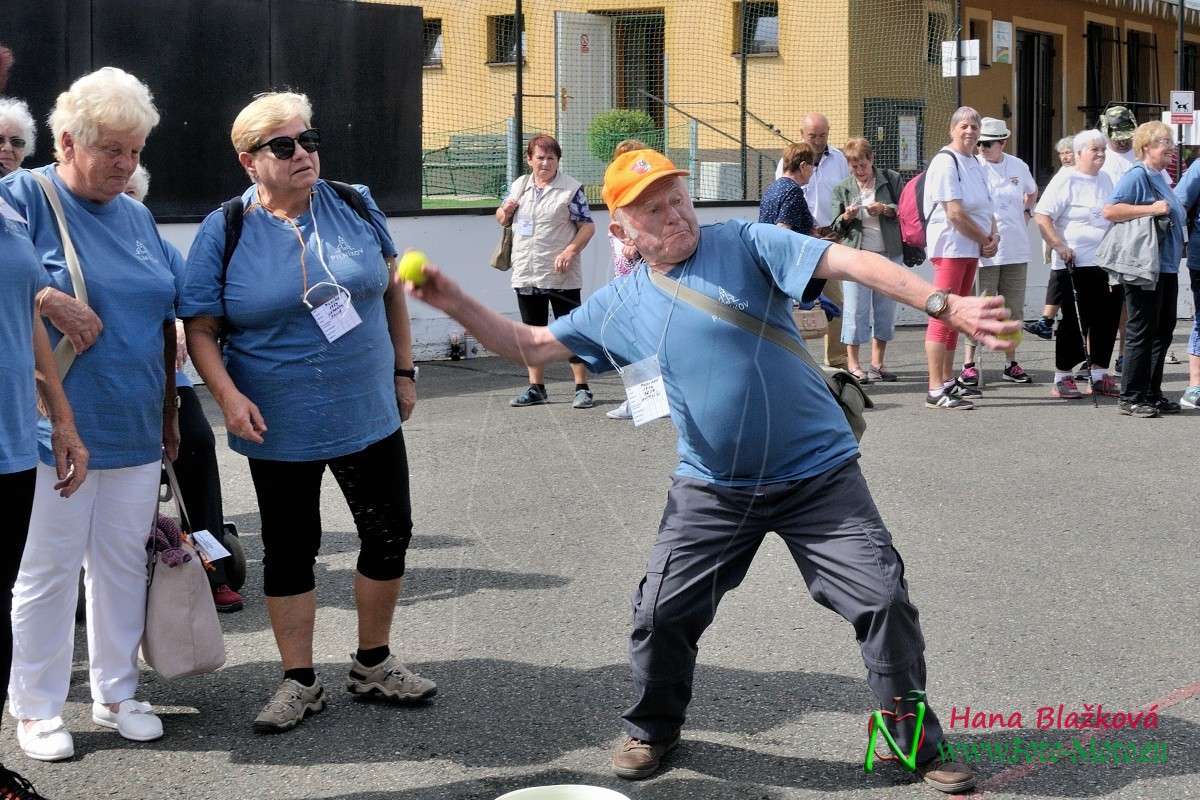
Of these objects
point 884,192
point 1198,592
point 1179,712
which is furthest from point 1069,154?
point 1179,712

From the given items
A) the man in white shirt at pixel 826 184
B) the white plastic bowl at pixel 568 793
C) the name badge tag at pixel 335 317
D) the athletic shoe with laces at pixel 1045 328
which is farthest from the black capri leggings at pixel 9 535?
the athletic shoe with laces at pixel 1045 328

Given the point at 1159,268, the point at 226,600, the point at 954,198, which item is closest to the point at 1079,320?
the point at 1159,268

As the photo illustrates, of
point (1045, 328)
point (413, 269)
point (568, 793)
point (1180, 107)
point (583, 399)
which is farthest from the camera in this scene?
point (1180, 107)

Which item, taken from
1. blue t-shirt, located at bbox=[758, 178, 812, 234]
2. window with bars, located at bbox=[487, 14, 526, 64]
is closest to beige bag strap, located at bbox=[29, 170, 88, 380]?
blue t-shirt, located at bbox=[758, 178, 812, 234]

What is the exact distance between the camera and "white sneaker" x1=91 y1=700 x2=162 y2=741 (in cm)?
459

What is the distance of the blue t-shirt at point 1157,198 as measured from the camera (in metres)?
9.73

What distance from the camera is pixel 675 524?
4215mm

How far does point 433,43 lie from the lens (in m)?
15.8

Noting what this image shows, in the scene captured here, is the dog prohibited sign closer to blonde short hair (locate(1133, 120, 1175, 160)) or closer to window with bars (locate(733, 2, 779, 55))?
window with bars (locate(733, 2, 779, 55))

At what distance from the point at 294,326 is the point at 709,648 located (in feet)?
6.31

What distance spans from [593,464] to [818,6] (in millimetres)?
15921

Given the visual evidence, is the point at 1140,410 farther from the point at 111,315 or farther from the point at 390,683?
the point at 111,315

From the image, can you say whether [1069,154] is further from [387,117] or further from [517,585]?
[517,585]

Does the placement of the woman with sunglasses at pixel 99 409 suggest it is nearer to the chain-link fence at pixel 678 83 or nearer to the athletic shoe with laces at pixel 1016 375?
the athletic shoe with laces at pixel 1016 375
